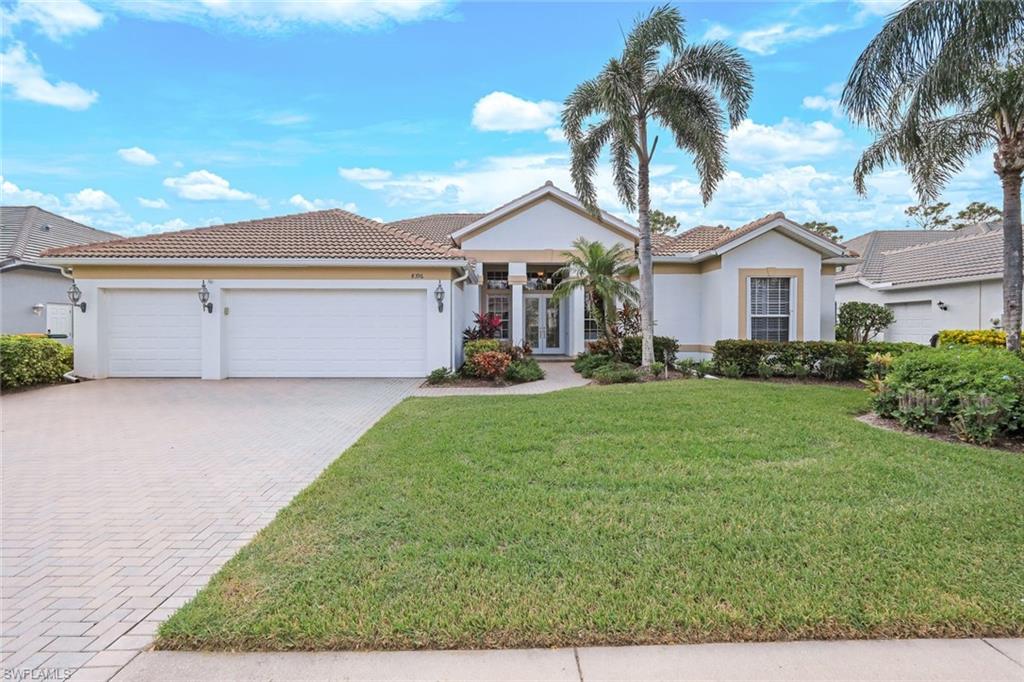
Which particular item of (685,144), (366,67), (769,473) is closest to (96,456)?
(769,473)

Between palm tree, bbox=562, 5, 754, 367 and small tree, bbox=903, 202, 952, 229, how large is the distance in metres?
47.2

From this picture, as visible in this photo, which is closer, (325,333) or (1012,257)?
(1012,257)

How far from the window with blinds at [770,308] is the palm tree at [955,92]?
471 centimetres

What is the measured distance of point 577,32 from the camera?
13352 millimetres

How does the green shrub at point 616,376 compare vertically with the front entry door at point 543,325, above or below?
below

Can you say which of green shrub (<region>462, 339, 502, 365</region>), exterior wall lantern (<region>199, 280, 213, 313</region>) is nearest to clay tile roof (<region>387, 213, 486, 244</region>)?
green shrub (<region>462, 339, 502, 365</region>)

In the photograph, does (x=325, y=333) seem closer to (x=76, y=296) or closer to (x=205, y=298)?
(x=205, y=298)

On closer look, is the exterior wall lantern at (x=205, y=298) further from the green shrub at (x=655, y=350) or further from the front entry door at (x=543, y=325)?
the green shrub at (x=655, y=350)

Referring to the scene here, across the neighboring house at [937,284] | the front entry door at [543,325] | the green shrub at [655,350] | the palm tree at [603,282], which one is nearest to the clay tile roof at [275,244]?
the palm tree at [603,282]

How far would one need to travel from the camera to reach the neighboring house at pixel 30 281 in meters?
18.2

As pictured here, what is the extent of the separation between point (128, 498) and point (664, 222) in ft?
162

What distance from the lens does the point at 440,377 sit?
539 inches

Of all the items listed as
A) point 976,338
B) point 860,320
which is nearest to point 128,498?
point 976,338

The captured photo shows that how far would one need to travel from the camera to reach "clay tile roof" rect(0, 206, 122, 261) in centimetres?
1966
